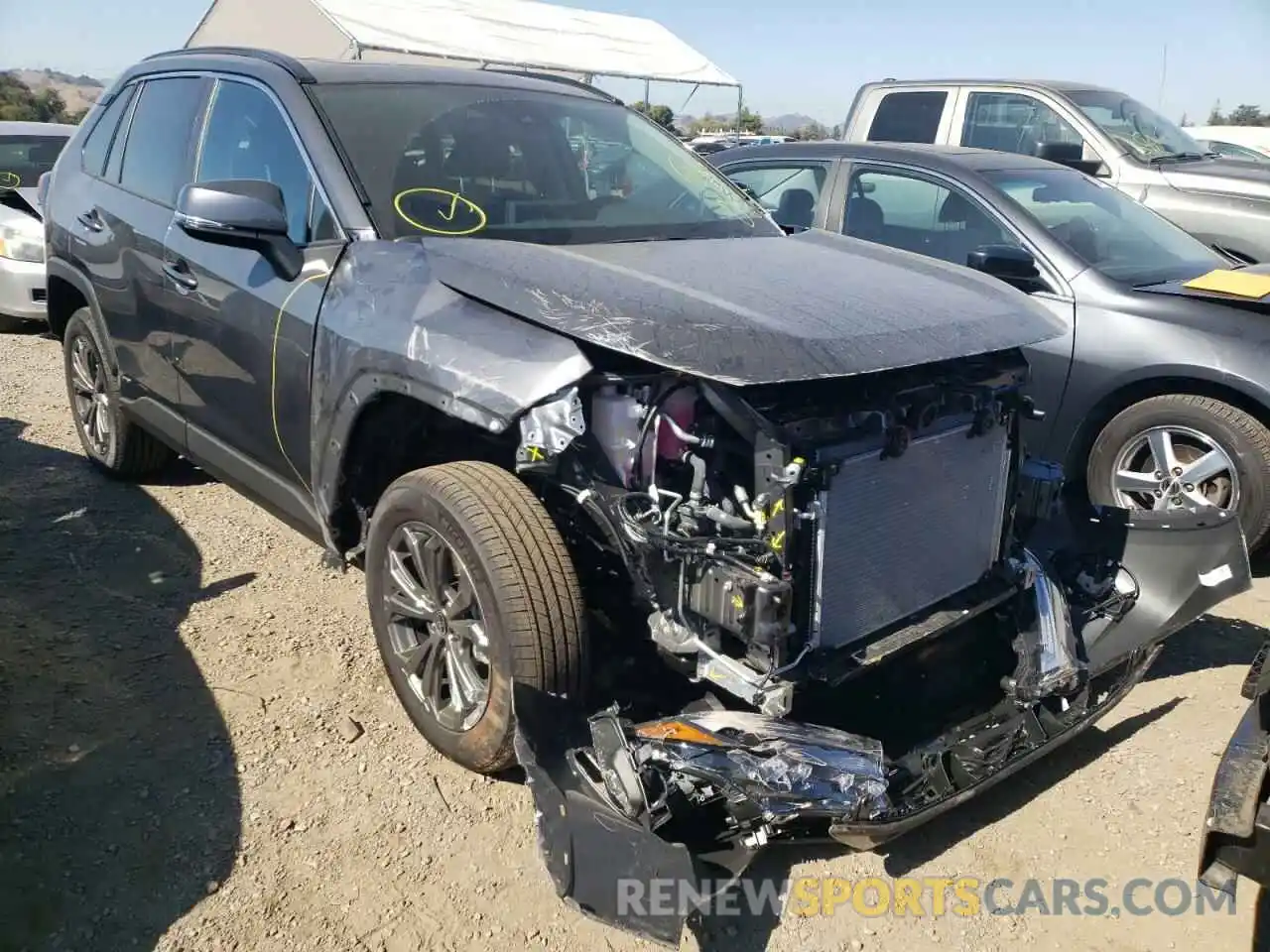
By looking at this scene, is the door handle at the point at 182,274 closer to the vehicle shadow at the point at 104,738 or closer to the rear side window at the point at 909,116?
the vehicle shadow at the point at 104,738

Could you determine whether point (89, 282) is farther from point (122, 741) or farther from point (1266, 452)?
point (1266, 452)

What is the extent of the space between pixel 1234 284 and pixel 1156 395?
595 mm

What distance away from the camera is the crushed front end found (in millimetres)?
2430

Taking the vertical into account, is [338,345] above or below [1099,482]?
above

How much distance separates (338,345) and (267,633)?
1337 millimetres

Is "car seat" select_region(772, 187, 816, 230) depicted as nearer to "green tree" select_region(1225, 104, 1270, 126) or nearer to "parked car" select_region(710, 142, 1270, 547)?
"parked car" select_region(710, 142, 1270, 547)

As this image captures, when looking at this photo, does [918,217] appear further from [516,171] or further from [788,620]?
[788,620]

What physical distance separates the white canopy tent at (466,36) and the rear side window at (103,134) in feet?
29.7

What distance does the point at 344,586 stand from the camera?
169 inches

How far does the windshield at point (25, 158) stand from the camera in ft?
31.7

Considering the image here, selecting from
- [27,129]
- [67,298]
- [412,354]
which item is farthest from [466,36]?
[412,354]

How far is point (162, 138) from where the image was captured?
4.31m

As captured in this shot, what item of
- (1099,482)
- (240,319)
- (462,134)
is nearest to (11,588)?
(240,319)

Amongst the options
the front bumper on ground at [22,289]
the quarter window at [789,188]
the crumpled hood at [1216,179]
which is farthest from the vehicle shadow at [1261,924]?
the front bumper on ground at [22,289]
